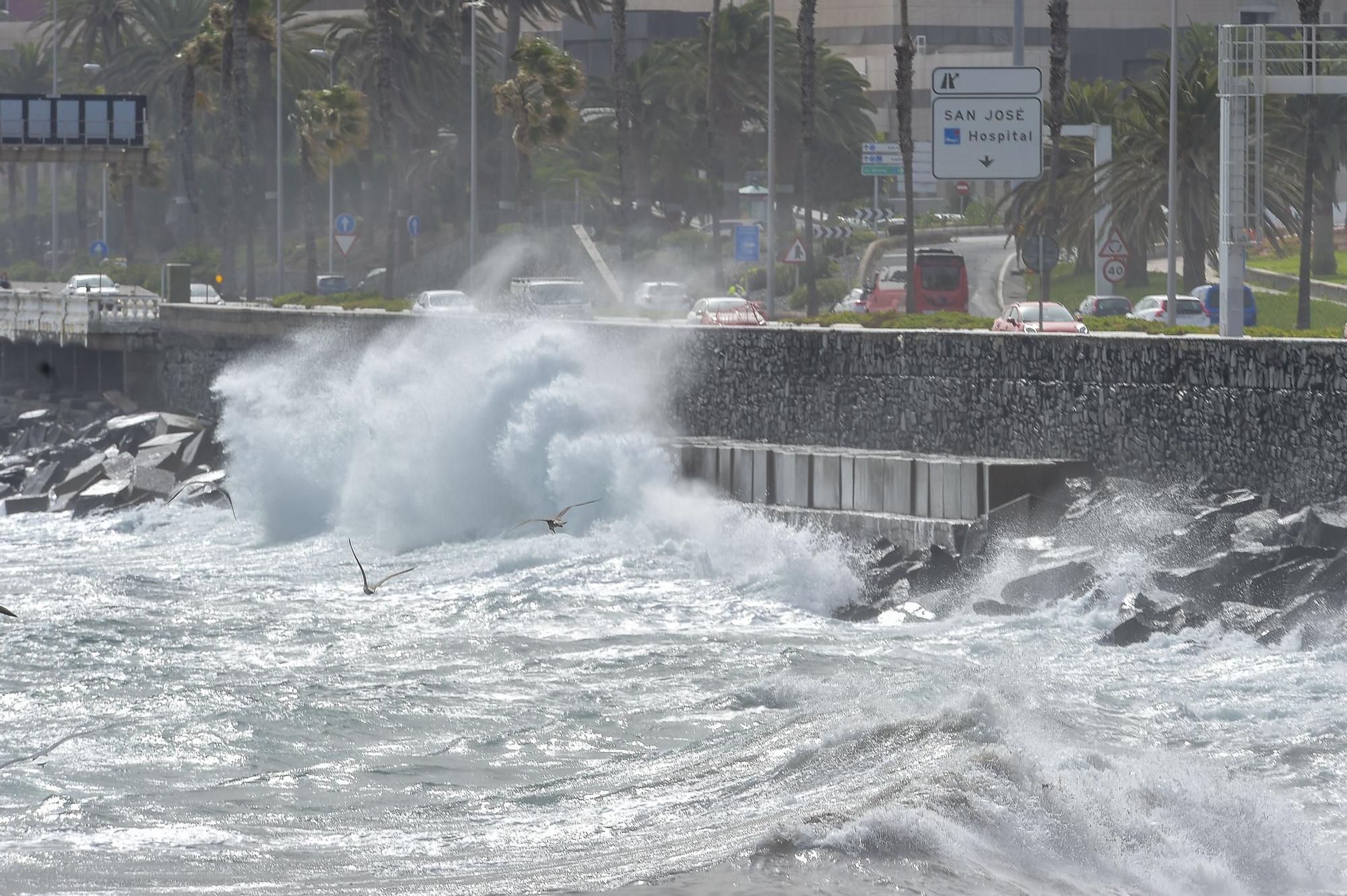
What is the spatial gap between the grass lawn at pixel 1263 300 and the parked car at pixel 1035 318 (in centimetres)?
945

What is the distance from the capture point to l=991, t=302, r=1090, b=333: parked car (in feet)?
101

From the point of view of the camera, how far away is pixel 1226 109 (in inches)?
971

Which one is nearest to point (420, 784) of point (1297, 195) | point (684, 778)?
point (684, 778)

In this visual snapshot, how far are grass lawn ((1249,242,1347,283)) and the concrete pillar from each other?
3612 cm

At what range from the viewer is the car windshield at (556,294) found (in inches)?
1539

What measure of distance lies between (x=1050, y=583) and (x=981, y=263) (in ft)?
151

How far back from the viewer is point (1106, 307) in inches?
1566

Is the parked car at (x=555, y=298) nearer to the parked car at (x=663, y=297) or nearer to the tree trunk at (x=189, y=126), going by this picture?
the parked car at (x=663, y=297)

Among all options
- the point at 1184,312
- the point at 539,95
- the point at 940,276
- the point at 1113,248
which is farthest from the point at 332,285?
the point at 1113,248

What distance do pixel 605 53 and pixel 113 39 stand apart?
913 inches

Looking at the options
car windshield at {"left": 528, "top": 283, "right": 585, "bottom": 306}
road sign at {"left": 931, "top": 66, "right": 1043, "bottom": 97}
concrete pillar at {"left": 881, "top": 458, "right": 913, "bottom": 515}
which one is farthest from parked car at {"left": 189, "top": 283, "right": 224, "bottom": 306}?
concrete pillar at {"left": 881, "top": 458, "right": 913, "bottom": 515}

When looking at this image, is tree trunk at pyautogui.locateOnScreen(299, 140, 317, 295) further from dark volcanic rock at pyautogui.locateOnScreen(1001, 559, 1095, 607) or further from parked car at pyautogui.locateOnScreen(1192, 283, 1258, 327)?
dark volcanic rock at pyautogui.locateOnScreen(1001, 559, 1095, 607)

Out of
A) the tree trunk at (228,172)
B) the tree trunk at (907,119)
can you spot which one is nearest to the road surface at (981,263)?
the tree trunk at (907,119)

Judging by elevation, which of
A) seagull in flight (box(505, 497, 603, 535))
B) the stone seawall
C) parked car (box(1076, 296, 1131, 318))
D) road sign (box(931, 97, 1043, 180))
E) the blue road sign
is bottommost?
seagull in flight (box(505, 497, 603, 535))
